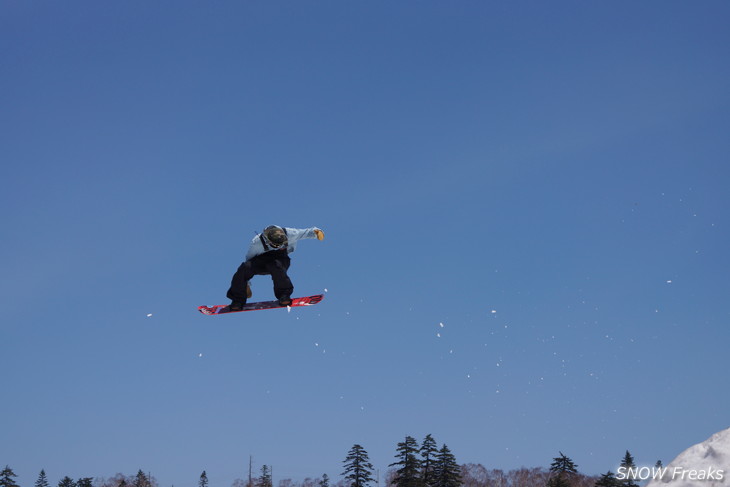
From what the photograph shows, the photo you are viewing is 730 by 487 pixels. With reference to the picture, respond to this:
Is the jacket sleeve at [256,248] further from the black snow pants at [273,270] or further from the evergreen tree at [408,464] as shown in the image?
the evergreen tree at [408,464]

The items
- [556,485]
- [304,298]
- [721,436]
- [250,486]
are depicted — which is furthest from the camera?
[250,486]

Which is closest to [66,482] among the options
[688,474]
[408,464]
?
[408,464]

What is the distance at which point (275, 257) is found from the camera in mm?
21266

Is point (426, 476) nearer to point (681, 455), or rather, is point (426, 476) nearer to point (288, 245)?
point (288, 245)

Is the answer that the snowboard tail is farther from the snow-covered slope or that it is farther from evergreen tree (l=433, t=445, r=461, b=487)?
evergreen tree (l=433, t=445, r=461, b=487)

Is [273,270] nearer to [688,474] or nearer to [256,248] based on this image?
[256,248]

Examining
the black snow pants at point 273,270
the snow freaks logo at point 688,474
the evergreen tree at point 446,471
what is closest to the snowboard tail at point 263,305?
the black snow pants at point 273,270

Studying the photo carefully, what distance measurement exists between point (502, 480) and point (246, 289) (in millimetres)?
114952

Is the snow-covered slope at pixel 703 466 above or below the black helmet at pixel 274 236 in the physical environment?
below

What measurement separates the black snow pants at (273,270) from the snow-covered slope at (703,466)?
1347 cm

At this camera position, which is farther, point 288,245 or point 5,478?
point 5,478

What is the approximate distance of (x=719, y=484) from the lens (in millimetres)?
8875

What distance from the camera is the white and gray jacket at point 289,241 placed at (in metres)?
20.9

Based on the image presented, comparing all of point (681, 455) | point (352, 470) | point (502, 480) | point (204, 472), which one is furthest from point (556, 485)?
point (204, 472)
